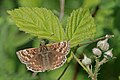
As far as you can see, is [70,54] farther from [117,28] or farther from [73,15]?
[117,28]

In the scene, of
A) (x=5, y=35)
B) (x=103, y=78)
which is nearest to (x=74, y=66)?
(x=103, y=78)

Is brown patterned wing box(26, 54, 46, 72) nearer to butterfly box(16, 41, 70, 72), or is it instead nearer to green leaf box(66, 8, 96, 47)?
butterfly box(16, 41, 70, 72)

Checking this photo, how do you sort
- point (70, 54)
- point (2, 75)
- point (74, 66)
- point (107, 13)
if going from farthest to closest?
point (107, 13) < point (74, 66) < point (2, 75) < point (70, 54)

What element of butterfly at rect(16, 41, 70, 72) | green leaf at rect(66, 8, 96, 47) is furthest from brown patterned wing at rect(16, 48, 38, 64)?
green leaf at rect(66, 8, 96, 47)

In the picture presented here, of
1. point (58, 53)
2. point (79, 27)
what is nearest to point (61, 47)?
point (58, 53)

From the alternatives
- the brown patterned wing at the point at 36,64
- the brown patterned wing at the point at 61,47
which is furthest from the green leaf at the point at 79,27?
the brown patterned wing at the point at 36,64

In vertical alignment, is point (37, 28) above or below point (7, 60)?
above

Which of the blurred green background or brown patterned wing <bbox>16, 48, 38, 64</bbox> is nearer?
brown patterned wing <bbox>16, 48, 38, 64</bbox>
